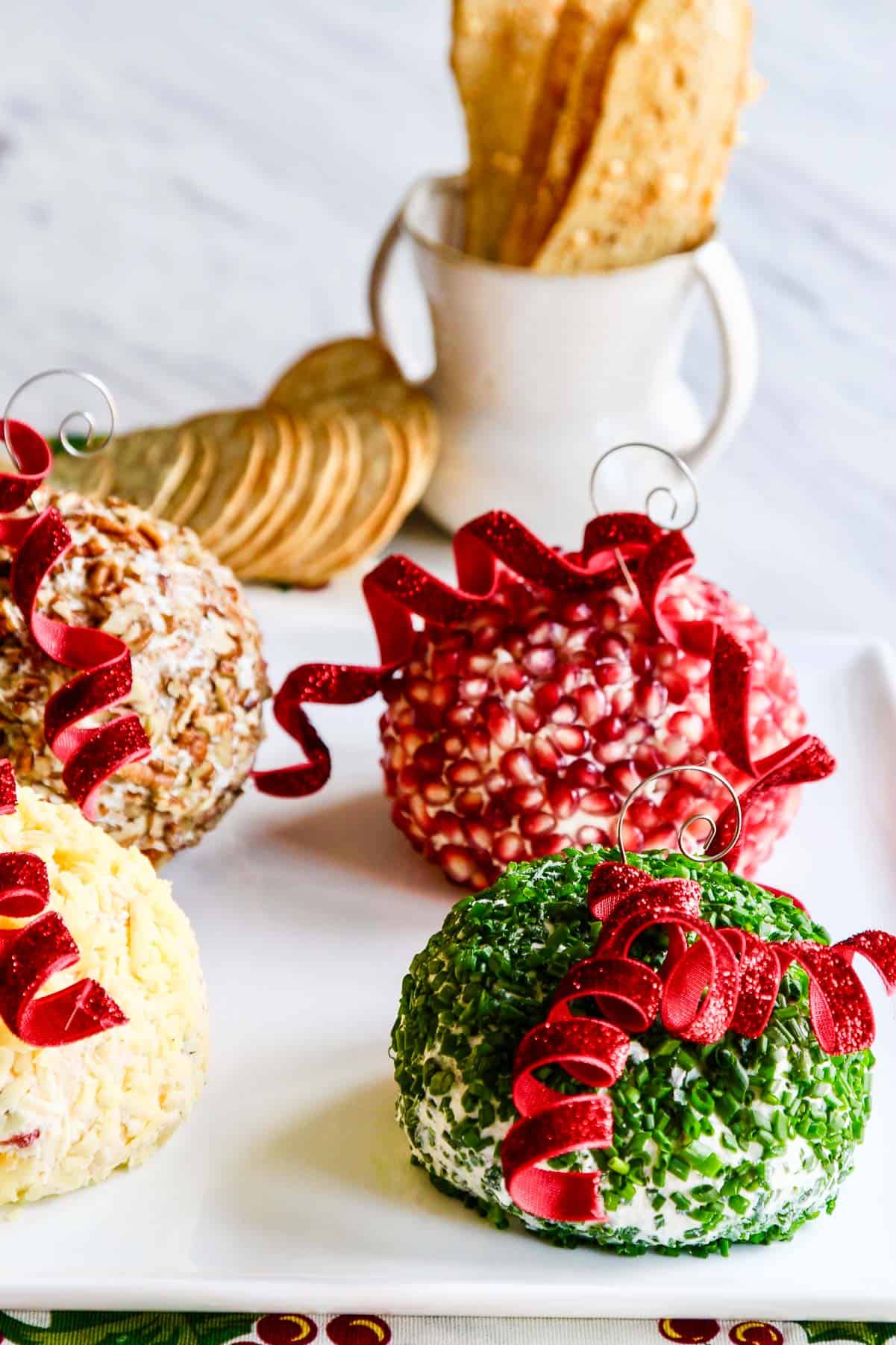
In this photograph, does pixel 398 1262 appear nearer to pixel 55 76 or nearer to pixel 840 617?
pixel 840 617

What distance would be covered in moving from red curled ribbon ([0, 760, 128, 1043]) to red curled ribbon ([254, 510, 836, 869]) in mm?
462

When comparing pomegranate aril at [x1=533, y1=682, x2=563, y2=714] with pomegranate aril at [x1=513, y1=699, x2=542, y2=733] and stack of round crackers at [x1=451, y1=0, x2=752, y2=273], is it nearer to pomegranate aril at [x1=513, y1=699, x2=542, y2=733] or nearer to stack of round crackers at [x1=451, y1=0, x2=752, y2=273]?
pomegranate aril at [x1=513, y1=699, x2=542, y2=733]

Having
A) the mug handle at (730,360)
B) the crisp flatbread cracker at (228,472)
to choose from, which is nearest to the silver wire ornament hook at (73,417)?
the crisp flatbread cracker at (228,472)

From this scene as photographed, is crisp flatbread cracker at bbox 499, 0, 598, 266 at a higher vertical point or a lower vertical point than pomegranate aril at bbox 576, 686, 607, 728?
higher

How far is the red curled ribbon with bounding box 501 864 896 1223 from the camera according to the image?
1131mm

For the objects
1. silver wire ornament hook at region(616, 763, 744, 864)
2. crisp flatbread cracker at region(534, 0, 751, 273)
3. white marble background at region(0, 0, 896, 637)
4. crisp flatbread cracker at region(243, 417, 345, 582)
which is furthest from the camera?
white marble background at region(0, 0, 896, 637)

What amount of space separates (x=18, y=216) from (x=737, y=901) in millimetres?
2720

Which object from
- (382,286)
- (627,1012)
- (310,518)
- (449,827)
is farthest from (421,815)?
(382,286)

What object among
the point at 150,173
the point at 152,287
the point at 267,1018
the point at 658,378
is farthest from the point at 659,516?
the point at 150,173

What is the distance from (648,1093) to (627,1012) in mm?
55

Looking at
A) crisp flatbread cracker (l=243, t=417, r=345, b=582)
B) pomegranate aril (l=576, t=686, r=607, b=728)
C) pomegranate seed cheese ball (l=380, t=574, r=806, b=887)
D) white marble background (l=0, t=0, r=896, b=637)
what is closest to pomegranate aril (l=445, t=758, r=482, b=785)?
pomegranate seed cheese ball (l=380, t=574, r=806, b=887)

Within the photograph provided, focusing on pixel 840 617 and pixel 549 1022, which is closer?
pixel 549 1022

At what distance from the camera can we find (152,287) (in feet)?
11.0

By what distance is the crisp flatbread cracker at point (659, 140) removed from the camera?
2.01 metres
